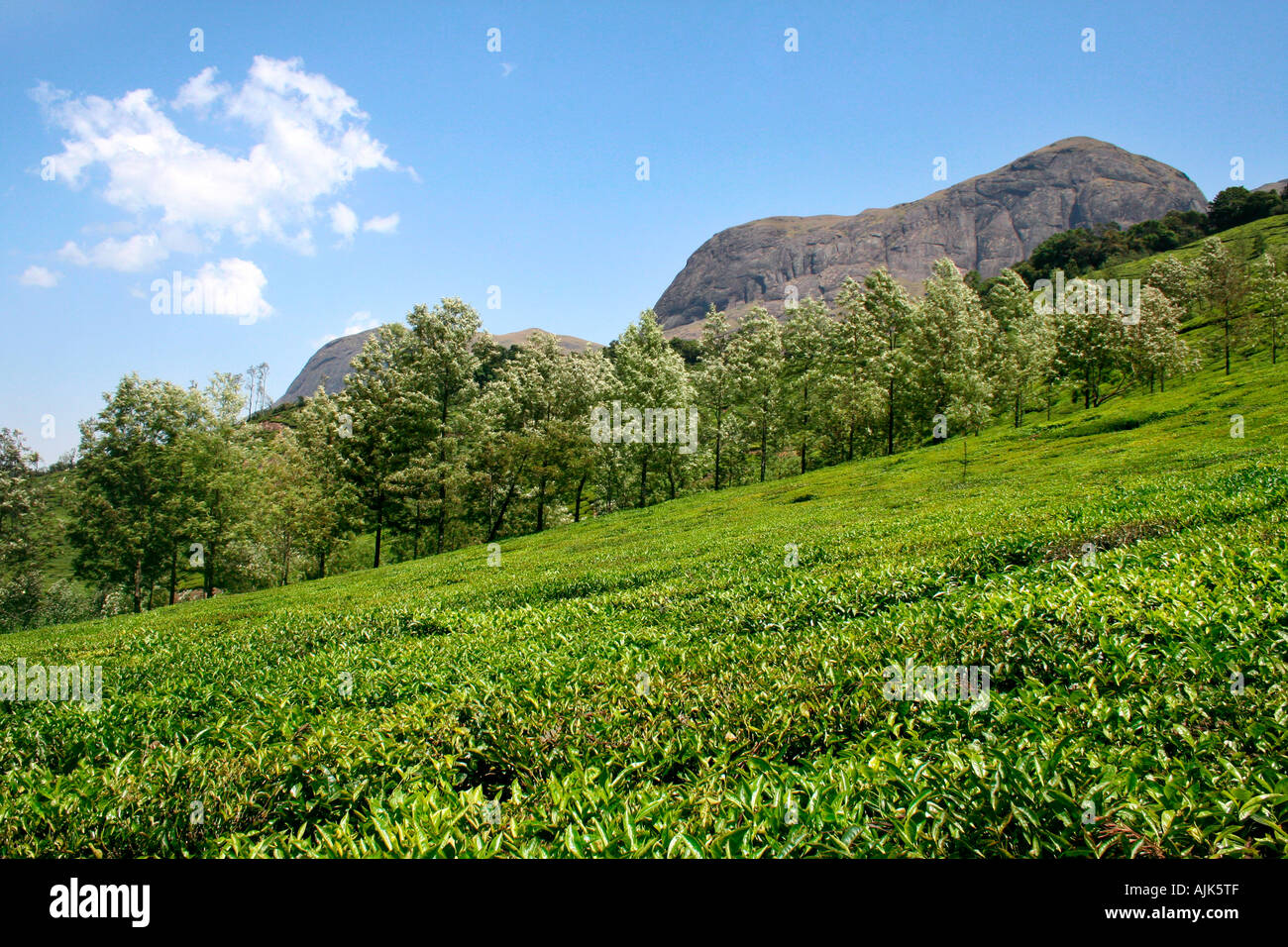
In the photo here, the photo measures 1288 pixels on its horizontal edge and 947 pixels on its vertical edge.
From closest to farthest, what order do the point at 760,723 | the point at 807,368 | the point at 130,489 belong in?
the point at 760,723 → the point at 130,489 → the point at 807,368

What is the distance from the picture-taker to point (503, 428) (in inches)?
2068

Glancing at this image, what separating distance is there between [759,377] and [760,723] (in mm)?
52462

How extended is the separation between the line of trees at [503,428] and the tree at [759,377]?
7.9 inches

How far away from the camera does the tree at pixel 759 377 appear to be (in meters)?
55.5

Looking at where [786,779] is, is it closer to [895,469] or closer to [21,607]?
[895,469]

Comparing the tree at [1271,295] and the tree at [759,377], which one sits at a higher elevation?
the tree at [1271,295]

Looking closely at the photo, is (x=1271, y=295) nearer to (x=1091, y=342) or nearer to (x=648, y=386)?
(x=1091, y=342)

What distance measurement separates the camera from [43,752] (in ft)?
21.4

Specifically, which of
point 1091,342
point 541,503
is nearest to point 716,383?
point 541,503

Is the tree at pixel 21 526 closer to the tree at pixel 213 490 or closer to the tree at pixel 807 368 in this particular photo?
the tree at pixel 213 490

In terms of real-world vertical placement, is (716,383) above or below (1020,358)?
below

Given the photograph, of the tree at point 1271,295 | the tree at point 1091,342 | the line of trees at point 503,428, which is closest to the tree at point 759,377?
the line of trees at point 503,428

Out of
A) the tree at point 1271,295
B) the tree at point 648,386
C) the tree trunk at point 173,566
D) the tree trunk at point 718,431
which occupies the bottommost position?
the tree trunk at point 173,566

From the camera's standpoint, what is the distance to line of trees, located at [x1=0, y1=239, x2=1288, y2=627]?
46.2 metres
